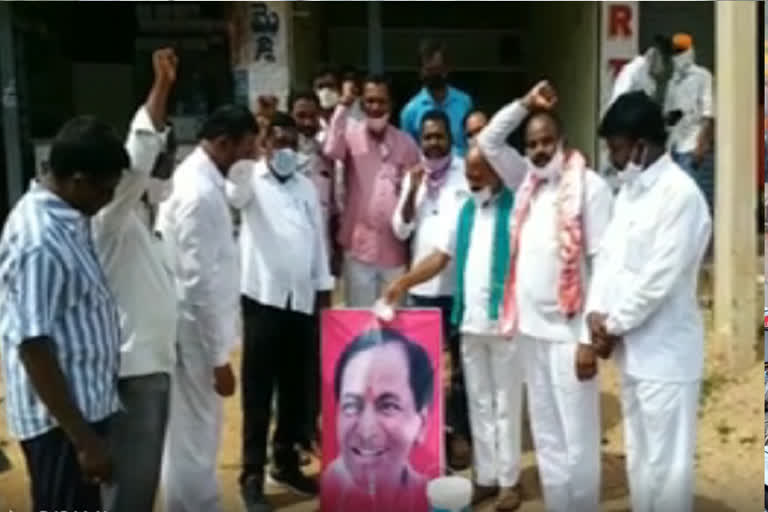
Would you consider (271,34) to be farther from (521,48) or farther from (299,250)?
(299,250)

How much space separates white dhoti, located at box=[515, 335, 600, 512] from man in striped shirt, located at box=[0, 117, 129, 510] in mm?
1733

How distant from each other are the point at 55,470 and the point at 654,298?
77.6 inches

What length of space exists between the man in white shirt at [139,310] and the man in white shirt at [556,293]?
4.56ft

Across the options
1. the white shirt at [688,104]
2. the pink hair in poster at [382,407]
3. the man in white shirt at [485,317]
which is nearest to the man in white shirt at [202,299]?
the pink hair in poster at [382,407]

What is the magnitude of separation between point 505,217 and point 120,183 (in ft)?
5.48

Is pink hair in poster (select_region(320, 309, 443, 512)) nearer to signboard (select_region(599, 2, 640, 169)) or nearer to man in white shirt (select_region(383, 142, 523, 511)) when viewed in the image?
man in white shirt (select_region(383, 142, 523, 511))

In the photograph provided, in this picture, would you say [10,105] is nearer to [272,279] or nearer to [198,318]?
[272,279]

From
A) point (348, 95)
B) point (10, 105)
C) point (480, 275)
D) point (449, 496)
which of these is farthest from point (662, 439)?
point (10, 105)

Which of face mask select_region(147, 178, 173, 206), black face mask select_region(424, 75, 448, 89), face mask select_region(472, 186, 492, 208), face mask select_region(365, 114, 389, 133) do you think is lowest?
face mask select_region(472, 186, 492, 208)

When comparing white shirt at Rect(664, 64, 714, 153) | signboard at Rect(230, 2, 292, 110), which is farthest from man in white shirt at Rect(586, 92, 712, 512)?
signboard at Rect(230, 2, 292, 110)

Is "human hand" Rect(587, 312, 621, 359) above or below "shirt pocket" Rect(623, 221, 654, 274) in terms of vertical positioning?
below

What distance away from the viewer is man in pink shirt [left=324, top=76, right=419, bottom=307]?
5234 mm

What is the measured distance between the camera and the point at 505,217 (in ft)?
14.6

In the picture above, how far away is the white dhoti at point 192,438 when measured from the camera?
416 cm
